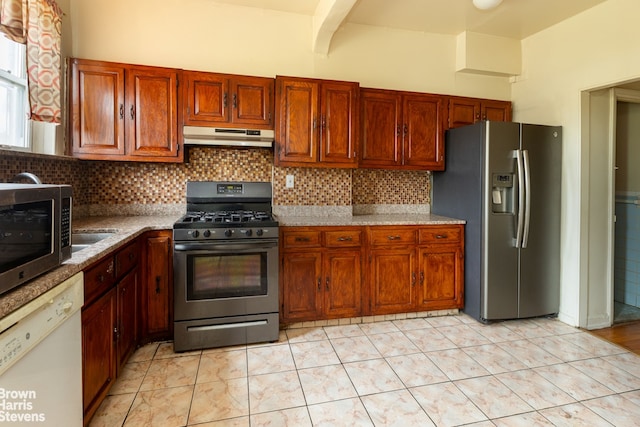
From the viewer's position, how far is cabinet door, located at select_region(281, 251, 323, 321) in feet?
8.91

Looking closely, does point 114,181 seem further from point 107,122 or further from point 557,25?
point 557,25

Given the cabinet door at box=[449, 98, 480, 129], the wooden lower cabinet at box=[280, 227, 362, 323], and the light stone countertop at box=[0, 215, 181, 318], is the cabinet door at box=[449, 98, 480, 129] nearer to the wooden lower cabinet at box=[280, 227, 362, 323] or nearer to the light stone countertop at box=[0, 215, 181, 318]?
the wooden lower cabinet at box=[280, 227, 362, 323]

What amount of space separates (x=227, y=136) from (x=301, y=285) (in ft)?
4.52

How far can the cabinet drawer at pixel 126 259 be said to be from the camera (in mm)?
1949

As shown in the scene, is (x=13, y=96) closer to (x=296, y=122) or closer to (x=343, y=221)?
(x=296, y=122)

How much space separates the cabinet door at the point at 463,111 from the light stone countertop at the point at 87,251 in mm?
2809

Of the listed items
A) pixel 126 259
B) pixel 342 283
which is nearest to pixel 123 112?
pixel 126 259

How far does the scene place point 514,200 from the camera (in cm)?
286

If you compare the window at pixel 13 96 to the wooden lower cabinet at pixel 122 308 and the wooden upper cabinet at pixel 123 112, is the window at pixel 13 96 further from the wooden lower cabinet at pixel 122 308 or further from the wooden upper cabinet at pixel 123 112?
the wooden lower cabinet at pixel 122 308

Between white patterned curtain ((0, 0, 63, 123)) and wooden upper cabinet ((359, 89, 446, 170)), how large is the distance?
2355 millimetres

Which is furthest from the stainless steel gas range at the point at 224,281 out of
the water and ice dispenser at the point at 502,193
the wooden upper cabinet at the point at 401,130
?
the water and ice dispenser at the point at 502,193

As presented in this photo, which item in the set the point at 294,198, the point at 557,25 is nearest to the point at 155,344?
the point at 294,198

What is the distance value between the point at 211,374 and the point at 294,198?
65.7 inches

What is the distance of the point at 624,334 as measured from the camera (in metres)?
2.79
